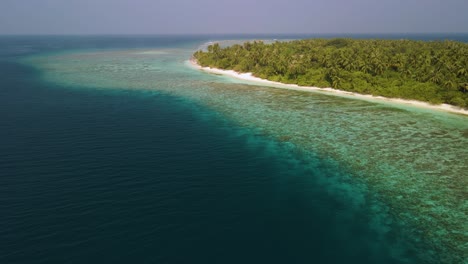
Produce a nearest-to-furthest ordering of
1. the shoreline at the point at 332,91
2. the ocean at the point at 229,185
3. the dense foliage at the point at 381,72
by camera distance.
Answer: the ocean at the point at 229,185, the shoreline at the point at 332,91, the dense foliage at the point at 381,72

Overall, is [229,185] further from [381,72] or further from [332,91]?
[381,72]

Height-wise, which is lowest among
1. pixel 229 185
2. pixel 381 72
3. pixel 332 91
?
pixel 229 185

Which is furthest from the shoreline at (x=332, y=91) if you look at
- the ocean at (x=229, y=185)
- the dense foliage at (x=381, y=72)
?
the ocean at (x=229, y=185)

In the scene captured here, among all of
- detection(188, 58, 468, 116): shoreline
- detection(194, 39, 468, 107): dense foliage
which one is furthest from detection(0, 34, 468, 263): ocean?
detection(194, 39, 468, 107): dense foliage

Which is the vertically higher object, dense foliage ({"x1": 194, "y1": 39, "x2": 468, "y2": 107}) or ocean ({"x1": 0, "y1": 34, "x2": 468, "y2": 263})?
dense foliage ({"x1": 194, "y1": 39, "x2": 468, "y2": 107})

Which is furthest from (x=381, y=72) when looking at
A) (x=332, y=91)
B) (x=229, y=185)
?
(x=229, y=185)

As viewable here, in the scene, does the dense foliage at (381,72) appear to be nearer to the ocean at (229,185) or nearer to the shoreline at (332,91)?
the shoreline at (332,91)

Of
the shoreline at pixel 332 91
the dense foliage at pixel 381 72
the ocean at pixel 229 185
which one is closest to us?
the ocean at pixel 229 185

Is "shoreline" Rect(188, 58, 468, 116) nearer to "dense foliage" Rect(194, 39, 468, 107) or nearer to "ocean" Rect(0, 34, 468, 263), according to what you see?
"dense foliage" Rect(194, 39, 468, 107)

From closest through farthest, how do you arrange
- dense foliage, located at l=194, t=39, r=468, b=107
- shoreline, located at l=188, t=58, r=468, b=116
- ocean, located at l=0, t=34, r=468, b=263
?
ocean, located at l=0, t=34, r=468, b=263, shoreline, located at l=188, t=58, r=468, b=116, dense foliage, located at l=194, t=39, r=468, b=107
